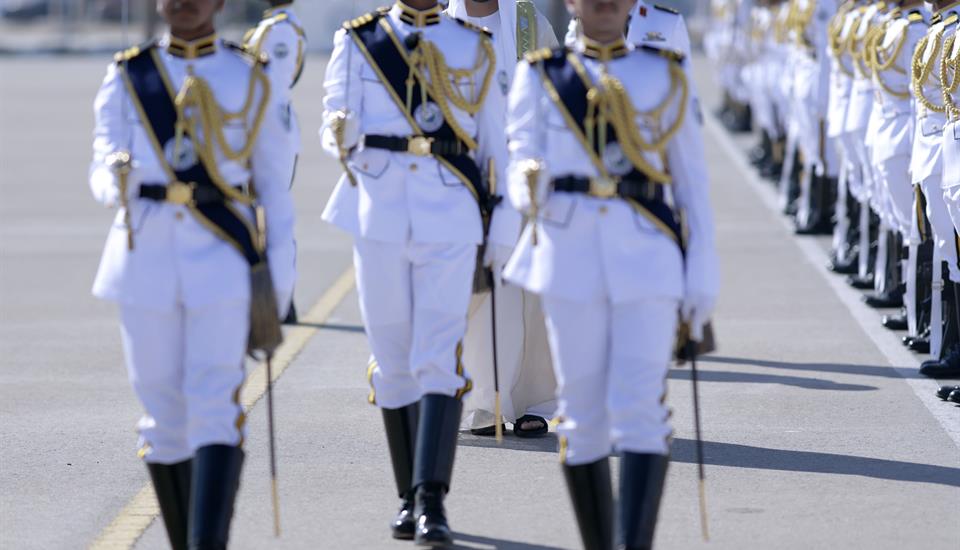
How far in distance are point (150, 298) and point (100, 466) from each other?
2314mm

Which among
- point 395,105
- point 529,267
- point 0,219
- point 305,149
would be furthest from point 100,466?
point 305,149

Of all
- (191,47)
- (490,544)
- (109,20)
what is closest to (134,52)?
(191,47)

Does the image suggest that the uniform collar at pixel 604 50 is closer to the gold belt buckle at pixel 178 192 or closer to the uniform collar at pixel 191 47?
the uniform collar at pixel 191 47

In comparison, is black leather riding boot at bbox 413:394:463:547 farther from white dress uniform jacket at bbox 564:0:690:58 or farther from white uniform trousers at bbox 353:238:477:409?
white dress uniform jacket at bbox 564:0:690:58

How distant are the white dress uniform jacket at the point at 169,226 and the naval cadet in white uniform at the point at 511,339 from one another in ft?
7.12

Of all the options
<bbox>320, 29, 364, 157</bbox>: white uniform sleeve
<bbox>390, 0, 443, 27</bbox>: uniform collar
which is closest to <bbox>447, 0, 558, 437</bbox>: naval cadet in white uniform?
<bbox>390, 0, 443, 27</bbox>: uniform collar

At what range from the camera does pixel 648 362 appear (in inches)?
212

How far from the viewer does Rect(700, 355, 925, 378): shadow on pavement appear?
941 cm

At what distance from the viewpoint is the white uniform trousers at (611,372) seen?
5402 mm

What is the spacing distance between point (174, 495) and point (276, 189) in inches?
37.8

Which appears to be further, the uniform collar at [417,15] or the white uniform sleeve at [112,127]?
the uniform collar at [417,15]

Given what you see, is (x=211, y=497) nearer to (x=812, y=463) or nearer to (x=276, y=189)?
(x=276, y=189)

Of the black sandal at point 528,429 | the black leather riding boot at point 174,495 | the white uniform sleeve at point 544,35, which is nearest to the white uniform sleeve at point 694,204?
the black leather riding boot at point 174,495

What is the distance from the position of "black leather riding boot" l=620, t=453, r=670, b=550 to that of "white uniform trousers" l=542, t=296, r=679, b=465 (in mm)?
34
